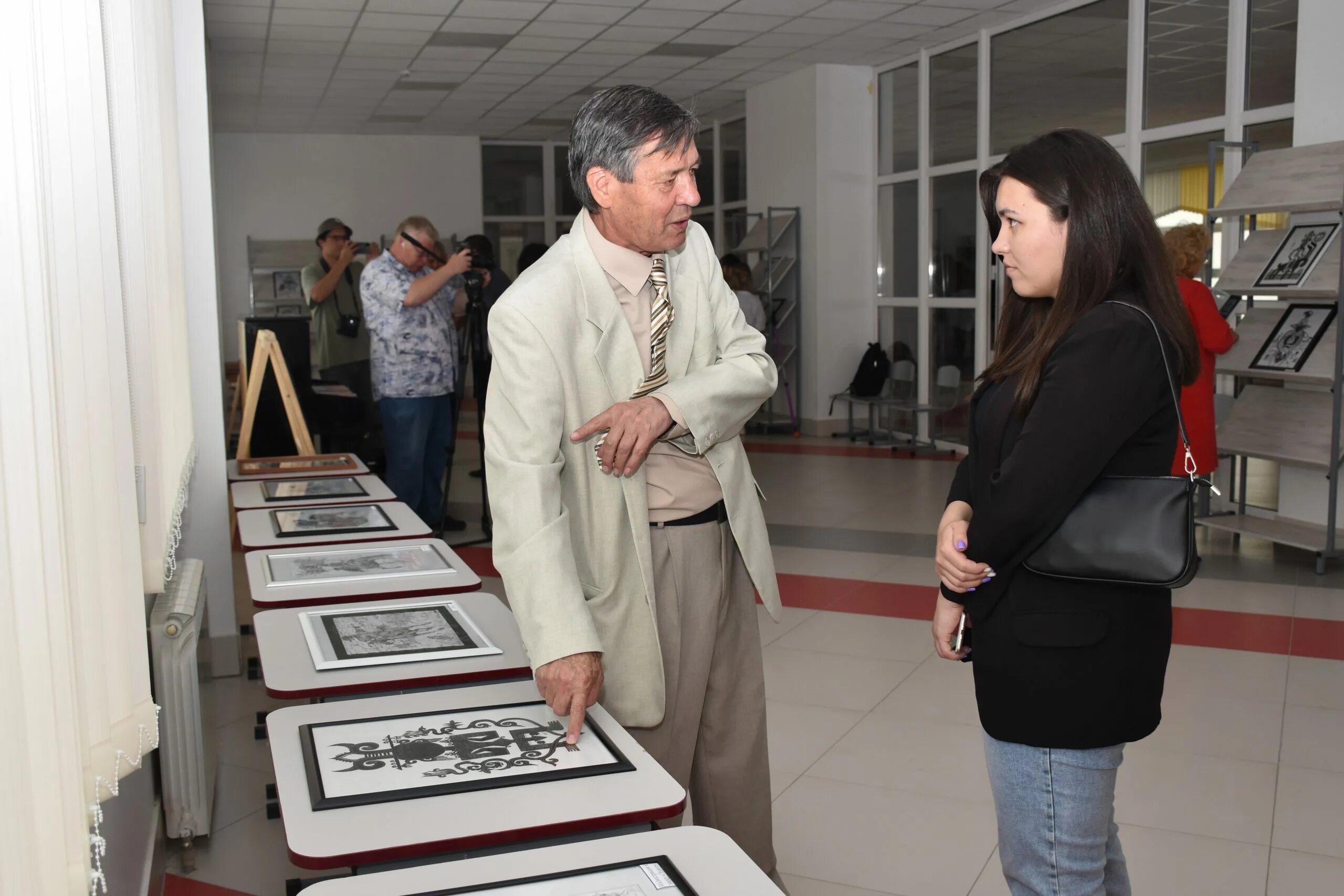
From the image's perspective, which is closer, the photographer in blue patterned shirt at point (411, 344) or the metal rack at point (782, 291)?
the photographer in blue patterned shirt at point (411, 344)

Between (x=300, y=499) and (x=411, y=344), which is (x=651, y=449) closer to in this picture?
(x=300, y=499)

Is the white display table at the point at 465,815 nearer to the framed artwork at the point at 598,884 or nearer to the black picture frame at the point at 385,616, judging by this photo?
the framed artwork at the point at 598,884

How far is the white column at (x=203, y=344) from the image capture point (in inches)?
158

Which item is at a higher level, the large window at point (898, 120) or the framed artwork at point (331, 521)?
the large window at point (898, 120)

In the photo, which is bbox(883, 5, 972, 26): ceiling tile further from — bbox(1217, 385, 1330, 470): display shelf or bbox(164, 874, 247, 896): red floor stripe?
bbox(164, 874, 247, 896): red floor stripe

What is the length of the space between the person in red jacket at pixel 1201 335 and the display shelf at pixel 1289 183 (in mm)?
296

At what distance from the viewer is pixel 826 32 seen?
29.1 feet

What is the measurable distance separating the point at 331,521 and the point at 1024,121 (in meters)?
7.19

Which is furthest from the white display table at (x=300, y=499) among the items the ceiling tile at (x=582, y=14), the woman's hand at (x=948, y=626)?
the ceiling tile at (x=582, y=14)

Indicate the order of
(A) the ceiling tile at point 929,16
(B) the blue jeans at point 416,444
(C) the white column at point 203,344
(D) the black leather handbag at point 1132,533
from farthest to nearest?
(A) the ceiling tile at point 929,16, (B) the blue jeans at point 416,444, (C) the white column at point 203,344, (D) the black leather handbag at point 1132,533

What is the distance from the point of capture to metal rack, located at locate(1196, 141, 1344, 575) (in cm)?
520

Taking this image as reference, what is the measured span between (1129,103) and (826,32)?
7.84 feet

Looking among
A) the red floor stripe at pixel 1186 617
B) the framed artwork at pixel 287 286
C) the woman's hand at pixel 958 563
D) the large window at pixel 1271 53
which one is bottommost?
the red floor stripe at pixel 1186 617

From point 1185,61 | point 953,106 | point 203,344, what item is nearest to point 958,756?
point 203,344
